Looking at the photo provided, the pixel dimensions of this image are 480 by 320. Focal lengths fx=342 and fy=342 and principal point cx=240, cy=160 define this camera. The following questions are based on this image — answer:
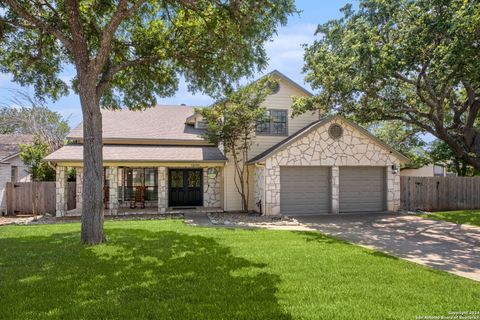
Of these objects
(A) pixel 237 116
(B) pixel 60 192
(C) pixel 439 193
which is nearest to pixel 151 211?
(B) pixel 60 192

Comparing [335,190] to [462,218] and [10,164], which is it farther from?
[10,164]

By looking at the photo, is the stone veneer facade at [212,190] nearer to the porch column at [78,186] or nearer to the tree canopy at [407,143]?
the porch column at [78,186]

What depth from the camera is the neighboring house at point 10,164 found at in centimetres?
1713

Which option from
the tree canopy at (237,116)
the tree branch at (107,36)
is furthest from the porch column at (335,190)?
the tree branch at (107,36)

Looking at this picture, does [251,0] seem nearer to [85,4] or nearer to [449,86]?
[85,4]

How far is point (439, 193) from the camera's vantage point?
59.2ft

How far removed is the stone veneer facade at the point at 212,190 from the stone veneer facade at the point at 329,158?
2811mm

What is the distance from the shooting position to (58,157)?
15391 mm

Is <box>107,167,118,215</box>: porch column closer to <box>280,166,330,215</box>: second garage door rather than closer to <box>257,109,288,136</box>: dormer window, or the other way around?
<box>257,109,288,136</box>: dormer window

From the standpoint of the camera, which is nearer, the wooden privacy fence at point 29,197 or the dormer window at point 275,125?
the wooden privacy fence at point 29,197

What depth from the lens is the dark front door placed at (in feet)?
62.9

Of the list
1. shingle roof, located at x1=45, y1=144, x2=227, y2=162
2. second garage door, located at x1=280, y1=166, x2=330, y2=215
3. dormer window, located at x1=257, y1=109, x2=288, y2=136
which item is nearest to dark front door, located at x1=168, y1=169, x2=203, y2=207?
shingle roof, located at x1=45, y1=144, x2=227, y2=162

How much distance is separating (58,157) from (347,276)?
13881 mm

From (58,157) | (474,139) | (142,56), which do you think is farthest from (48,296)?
(474,139)
